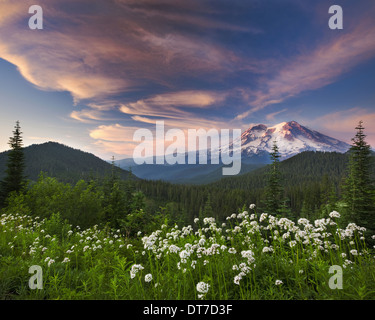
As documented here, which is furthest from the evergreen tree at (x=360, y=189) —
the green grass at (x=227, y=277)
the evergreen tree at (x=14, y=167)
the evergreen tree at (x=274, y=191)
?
the evergreen tree at (x=14, y=167)

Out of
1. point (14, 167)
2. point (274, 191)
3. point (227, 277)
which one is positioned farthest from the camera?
point (14, 167)

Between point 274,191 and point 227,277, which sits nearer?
point 227,277

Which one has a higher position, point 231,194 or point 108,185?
point 108,185

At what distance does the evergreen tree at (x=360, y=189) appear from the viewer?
22.3 metres

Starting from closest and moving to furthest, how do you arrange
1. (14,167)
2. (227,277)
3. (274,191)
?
1. (227,277)
2. (274,191)
3. (14,167)

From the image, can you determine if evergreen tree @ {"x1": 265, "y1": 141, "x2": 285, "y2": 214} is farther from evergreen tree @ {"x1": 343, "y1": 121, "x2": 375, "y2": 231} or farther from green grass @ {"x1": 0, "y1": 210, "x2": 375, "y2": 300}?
green grass @ {"x1": 0, "y1": 210, "x2": 375, "y2": 300}

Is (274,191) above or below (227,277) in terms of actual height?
above

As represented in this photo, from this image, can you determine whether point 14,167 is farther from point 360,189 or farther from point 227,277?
point 360,189

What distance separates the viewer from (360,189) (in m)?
23.1

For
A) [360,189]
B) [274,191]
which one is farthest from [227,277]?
[360,189]

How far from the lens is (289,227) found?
3930mm
